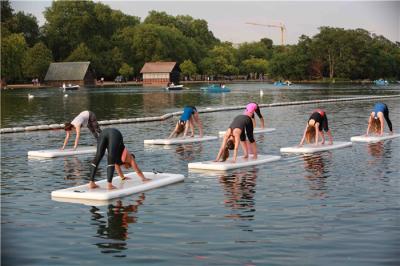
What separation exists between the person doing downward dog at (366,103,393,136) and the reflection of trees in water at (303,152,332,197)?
5.56 metres

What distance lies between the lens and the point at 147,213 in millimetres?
13414

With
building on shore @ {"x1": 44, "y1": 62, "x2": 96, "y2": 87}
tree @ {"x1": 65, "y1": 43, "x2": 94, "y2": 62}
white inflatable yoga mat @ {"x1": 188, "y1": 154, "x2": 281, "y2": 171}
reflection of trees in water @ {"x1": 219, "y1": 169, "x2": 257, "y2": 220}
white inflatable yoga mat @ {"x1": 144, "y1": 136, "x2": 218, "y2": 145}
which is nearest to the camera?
reflection of trees in water @ {"x1": 219, "y1": 169, "x2": 257, "y2": 220}

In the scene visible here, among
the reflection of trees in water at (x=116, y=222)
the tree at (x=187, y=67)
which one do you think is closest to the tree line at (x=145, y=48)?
the tree at (x=187, y=67)

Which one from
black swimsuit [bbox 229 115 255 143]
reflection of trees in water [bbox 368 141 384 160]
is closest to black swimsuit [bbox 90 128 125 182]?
black swimsuit [bbox 229 115 255 143]

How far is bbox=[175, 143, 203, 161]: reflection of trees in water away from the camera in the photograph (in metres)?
22.2

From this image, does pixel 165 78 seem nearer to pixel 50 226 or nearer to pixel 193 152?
pixel 193 152

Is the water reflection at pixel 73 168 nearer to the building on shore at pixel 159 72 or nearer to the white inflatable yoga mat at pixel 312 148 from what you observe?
the white inflatable yoga mat at pixel 312 148

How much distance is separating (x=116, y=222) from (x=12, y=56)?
375 ft

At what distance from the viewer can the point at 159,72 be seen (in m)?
152

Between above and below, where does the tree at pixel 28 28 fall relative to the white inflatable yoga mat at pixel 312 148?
above

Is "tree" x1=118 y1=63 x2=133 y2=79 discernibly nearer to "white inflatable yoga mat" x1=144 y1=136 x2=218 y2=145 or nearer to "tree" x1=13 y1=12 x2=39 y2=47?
"tree" x1=13 y1=12 x2=39 y2=47

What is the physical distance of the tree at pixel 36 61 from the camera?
13475 cm

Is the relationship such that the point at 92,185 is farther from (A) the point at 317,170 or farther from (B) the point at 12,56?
(B) the point at 12,56

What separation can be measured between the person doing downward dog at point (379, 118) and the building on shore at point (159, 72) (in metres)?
124
